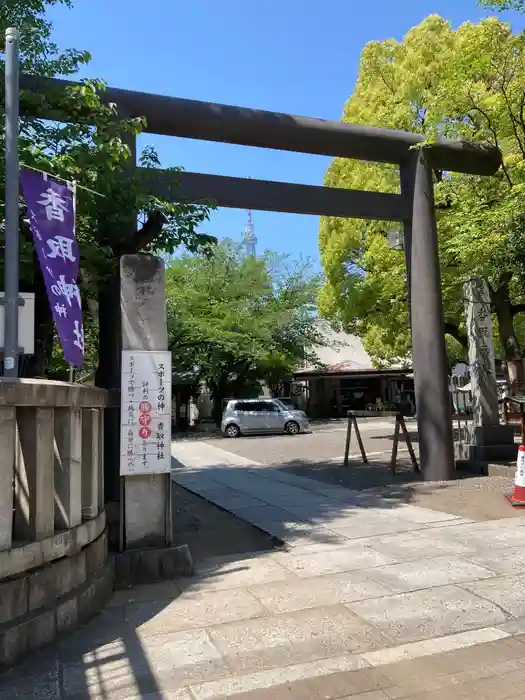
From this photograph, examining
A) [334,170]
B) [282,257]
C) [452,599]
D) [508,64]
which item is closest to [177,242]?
[452,599]

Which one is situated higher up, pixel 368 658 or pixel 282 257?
pixel 282 257

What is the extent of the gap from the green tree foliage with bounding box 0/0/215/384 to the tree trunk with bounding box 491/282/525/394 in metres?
10.6

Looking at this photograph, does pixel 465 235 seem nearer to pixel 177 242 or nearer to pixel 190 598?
pixel 177 242

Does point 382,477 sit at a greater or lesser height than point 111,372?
lesser

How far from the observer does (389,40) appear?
19250mm

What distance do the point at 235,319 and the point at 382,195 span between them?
14.7m

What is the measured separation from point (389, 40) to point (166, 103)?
42.8 ft

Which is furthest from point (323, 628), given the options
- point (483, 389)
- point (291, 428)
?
point (291, 428)

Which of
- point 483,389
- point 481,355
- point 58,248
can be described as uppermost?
point 58,248

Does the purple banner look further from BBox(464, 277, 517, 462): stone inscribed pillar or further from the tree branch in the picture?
BBox(464, 277, 517, 462): stone inscribed pillar

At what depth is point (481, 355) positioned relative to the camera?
39.0 feet

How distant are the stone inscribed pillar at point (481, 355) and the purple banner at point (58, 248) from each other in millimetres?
8530

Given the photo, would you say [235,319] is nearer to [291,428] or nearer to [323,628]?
[291,428]

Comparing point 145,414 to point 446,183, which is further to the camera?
point 446,183
